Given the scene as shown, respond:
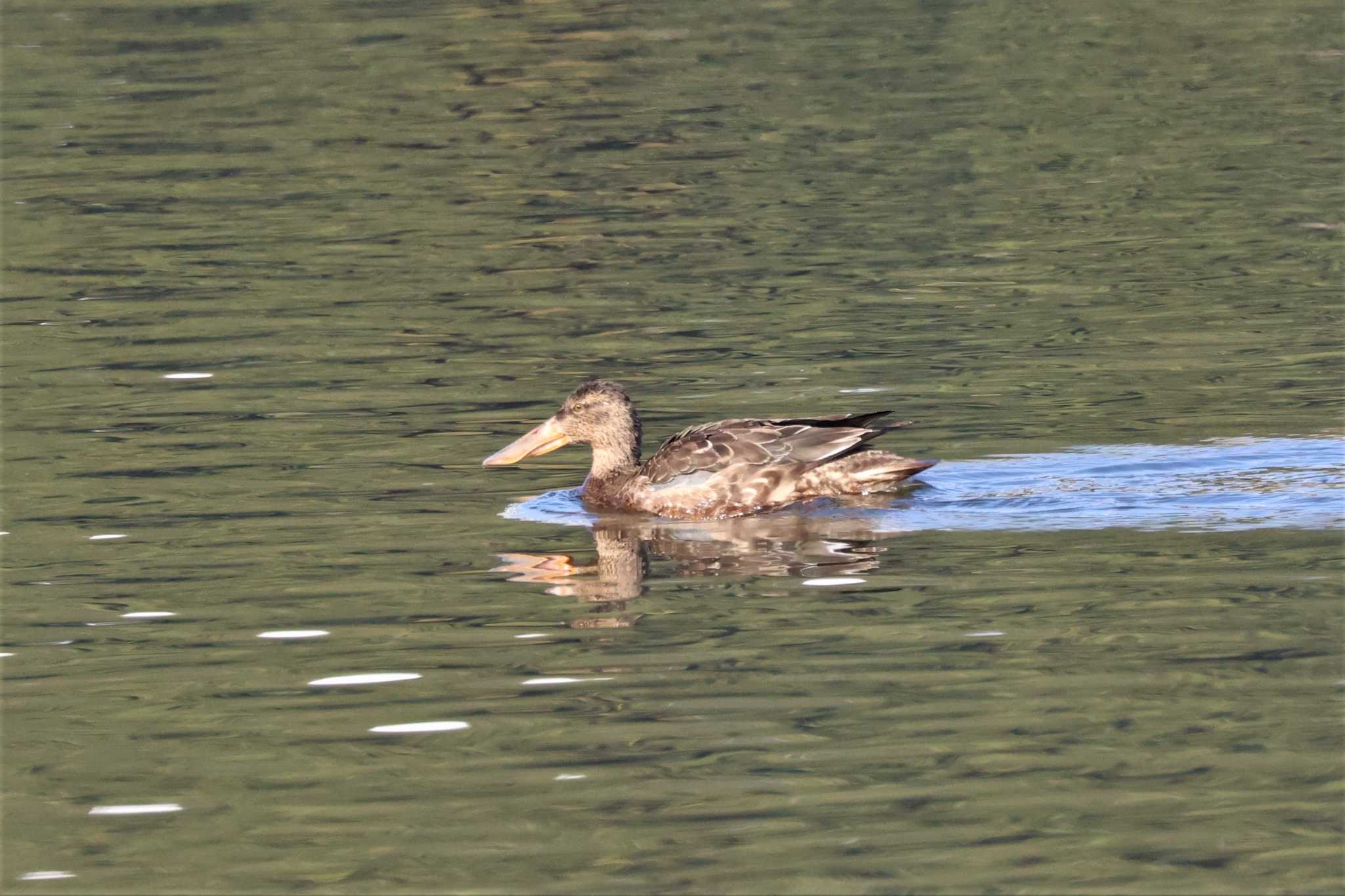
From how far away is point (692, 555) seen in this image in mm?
10617

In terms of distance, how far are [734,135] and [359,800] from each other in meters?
17.5

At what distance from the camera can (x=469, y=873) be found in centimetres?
679

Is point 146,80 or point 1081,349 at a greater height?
point 146,80

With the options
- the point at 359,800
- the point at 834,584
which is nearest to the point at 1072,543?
A: the point at 834,584

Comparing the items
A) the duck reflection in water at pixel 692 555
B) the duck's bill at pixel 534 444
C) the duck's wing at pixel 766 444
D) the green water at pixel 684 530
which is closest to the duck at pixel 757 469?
the duck's wing at pixel 766 444

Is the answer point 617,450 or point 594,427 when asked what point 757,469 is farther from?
point 594,427

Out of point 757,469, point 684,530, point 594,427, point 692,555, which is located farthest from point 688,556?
point 594,427

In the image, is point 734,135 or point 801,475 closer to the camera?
point 801,475

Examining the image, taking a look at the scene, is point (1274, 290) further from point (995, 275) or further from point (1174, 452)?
point (1174, 452)

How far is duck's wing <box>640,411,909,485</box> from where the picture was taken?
37.0 feet

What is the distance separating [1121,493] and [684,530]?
2157 mm

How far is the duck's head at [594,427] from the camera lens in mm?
12062

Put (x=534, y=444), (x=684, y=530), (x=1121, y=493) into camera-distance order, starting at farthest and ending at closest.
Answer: (x=534, y=444) → (x=684, y=530) → (x=1121, y=493)

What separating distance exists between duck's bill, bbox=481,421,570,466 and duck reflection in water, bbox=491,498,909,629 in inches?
32.9
